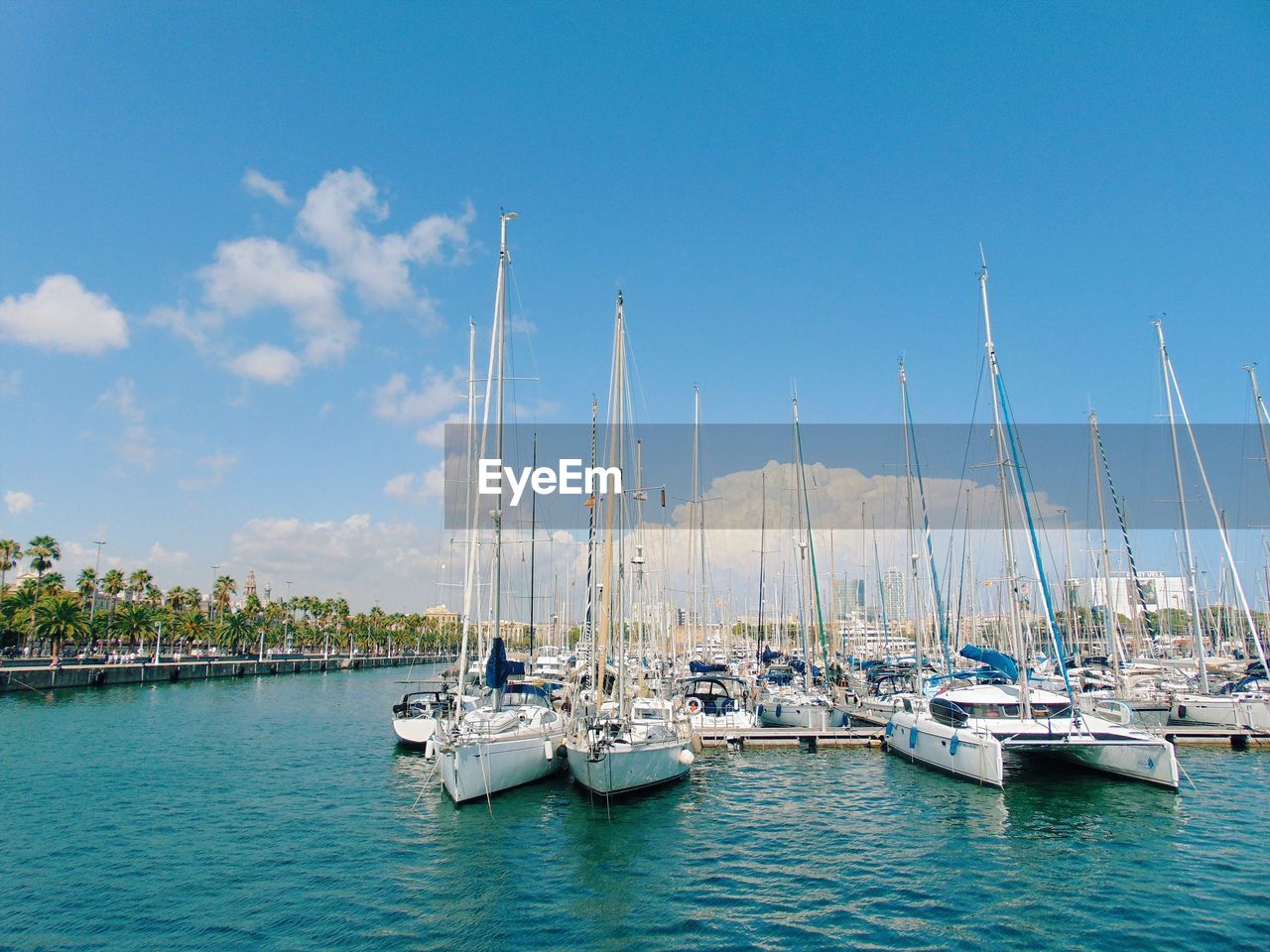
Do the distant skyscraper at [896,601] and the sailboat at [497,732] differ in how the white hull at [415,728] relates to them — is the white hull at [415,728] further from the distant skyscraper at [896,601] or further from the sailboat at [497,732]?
the distant skyscraper at [896,601]

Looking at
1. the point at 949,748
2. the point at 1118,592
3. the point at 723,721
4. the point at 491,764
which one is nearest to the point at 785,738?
the point at 723,721

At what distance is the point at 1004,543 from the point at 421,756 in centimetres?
2932

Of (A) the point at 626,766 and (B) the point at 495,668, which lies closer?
(A) the point at 626,766

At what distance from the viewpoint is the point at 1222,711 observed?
3853 centimetres

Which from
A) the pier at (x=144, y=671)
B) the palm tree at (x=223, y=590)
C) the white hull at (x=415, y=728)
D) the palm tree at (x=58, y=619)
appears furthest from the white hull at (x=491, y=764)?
the palm tree at (x=223, y=590)

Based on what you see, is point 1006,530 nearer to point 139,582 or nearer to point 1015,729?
point 1015,729

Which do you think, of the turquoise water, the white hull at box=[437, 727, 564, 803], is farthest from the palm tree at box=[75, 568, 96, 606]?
the white hull at box=[437, 727, 564, 803]

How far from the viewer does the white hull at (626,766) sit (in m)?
24.1

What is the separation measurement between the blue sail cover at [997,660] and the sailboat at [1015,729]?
366cm

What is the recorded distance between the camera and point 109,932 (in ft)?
49.4

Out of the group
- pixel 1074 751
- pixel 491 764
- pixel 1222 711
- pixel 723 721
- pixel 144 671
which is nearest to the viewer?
pixel 491 764

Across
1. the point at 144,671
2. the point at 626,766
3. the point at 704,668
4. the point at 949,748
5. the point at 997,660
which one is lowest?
the point at 144,671

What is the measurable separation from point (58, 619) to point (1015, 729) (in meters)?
94.8

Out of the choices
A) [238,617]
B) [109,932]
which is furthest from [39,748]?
[238,617]
